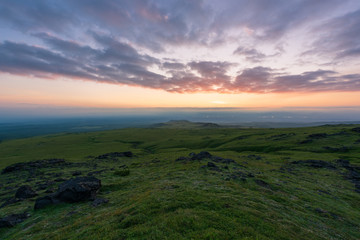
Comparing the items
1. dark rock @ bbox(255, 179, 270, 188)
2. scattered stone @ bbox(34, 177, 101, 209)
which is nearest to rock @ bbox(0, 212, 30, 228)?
scattered stone @ bbox(34, 177, 101, 209)

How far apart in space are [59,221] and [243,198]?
21.1 m

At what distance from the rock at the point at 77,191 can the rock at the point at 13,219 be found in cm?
368

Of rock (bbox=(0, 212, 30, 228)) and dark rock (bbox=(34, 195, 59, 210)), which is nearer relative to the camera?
rock (bbox=(0, 212, 30, 228))

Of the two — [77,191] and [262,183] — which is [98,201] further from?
[262,183]

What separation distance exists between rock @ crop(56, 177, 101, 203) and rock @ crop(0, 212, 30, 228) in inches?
145

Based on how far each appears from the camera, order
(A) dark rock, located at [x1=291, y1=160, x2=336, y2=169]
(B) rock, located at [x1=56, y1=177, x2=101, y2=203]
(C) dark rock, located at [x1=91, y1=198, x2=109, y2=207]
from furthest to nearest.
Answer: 1. (A) dark rock, located at [x1=291, y1=160, x2=336, y2=169]
2. (B) rock, located at [x1=56, y1=177, x2=101, y2=203]
3. (C) dark rock, located at [x1=91, y1=198, x2=109, y2=207]

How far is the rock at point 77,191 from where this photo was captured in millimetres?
22098

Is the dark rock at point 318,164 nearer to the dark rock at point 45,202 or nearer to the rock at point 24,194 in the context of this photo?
the dark rock at point 45,202

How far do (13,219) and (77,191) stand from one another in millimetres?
6554

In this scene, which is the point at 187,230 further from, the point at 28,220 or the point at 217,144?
the point at 217,144

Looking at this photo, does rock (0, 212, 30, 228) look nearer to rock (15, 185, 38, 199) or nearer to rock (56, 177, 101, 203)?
rock (56, 177, 101, 203)

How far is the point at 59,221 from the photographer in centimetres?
1705

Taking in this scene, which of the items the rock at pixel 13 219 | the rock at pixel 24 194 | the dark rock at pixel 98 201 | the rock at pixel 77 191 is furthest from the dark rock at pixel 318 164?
the rock at pixel 24 194

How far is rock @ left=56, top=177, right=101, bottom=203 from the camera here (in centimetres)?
2210
